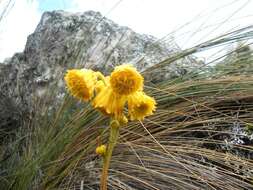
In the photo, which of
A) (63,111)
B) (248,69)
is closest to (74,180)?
(63,111)

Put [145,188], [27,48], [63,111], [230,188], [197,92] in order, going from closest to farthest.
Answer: [230,188], [145,188], [197,92], [63,111], [27,48]

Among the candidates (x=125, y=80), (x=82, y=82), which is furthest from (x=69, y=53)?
(x=125, y=80)

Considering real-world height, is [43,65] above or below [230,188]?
above

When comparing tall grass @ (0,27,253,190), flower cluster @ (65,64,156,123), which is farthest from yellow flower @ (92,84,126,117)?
tall grass @ (0,27,253,190)

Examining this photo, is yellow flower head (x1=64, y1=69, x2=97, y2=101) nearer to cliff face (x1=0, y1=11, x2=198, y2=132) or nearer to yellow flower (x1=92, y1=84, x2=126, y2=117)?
yellow flower (x1=92, y1=84, x2=126, y2=117)

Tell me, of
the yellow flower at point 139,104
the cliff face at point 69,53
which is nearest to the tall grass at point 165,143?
the cliff face at point 69,53

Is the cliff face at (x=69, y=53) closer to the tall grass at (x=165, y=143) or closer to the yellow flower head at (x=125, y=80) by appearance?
the tall grass at (x=165, y=143)

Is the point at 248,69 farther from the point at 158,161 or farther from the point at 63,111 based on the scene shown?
the point at 63,111
